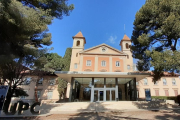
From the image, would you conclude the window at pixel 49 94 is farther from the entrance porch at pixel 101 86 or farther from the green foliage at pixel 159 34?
the green foliage at pixel 159 34

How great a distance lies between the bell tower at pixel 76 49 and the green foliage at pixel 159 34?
18234mm

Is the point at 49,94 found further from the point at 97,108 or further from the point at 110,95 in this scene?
the point at 97,108

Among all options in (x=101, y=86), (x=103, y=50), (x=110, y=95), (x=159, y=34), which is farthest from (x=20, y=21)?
(x=103, y=50)

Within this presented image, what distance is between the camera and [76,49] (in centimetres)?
3108

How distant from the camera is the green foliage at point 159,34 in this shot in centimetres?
827

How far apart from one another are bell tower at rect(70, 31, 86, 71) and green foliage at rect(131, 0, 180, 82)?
718 inches

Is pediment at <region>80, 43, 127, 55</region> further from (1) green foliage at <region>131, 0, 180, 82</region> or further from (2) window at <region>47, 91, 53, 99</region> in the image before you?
(1) green foliage at <region>131, 0, 180, 82</region>

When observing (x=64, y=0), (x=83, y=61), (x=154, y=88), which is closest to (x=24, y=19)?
(x=64, y=0)

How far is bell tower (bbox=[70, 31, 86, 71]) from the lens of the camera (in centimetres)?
2833

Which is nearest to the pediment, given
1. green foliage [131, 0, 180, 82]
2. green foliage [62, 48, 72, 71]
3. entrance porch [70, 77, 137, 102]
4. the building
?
the building

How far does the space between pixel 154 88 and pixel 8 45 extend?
2955 centimetres

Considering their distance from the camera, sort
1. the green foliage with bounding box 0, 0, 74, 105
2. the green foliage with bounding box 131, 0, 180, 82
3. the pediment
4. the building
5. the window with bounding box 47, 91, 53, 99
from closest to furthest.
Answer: the green foliage with bounding box 0, 0, 74, 105 < the green foliage with bounding box 131, 0, 180, 82 < the building < the window with bounding box 47, 91, 53, 99 < the pediment

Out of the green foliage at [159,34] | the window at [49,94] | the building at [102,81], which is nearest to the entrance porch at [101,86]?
the building at [102,81]

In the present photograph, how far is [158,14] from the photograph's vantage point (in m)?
9.77
